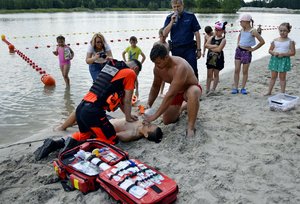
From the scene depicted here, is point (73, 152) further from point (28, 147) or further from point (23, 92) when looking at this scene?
point (23, 92)

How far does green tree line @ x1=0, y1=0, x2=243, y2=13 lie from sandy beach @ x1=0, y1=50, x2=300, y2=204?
231 ft

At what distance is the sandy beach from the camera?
10.1ft

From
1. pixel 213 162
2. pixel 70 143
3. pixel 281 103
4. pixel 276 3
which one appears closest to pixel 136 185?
pixel 213 162

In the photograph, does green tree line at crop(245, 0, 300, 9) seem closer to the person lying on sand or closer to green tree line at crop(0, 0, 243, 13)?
green tree line at crop(0, 0, 243, 13)

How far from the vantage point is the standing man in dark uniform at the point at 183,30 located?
5969mm

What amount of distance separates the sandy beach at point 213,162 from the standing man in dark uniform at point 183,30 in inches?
55.7

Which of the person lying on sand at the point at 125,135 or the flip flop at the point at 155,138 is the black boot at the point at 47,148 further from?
the flip flop at the point at 155,138

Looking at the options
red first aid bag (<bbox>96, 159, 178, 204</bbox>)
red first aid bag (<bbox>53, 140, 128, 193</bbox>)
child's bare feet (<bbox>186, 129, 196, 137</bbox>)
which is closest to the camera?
red first aid bag (<bbox>96, 159, 178, 204</bbox>)

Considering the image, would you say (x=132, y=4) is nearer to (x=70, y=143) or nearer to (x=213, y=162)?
(x=70, y=143)

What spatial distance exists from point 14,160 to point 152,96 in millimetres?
2162

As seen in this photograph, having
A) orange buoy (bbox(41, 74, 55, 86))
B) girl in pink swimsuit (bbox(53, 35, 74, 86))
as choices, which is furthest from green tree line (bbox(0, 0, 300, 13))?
girl in pink swimsuit (bbox(53, 35, 74, 86))

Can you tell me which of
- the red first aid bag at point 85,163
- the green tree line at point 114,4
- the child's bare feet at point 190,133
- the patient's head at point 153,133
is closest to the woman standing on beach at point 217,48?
the child's bare feet at point 190,133

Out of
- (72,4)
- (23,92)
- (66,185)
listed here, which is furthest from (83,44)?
(72,4)

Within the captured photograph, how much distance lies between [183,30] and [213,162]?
3.22 meters
